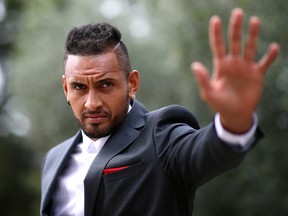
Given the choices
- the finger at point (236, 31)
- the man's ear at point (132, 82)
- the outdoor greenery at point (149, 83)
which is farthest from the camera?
the outdoor greenery at point (149, 83)

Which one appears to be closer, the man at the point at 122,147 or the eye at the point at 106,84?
the man at the point at 122,147

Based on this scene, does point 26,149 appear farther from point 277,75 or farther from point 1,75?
point 277,75

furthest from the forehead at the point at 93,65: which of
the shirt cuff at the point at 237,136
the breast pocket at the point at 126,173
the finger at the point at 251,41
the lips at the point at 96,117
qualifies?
the finger at the point at 251,41

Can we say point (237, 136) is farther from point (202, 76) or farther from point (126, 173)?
point (126, 173)

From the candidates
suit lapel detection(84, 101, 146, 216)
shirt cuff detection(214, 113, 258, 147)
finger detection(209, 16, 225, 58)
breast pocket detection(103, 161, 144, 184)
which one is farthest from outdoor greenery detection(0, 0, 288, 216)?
finger detection(209, 16, 225, 58)

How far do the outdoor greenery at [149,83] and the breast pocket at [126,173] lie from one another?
5.91 metres

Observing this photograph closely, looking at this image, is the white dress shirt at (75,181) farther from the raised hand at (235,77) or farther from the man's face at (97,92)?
the raised hand at (235,77)

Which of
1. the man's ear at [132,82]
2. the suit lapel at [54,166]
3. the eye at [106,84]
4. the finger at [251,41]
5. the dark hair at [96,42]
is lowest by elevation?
the suit lapel at [54,166]

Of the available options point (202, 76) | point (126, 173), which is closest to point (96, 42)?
point (126, 173)

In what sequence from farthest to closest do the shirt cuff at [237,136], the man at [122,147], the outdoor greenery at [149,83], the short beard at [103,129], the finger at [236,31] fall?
the outdoor greenery at [149,83], the short beard at [103,129], the man at [122,147], the shirt cuff at [237,136], the finger at [236,31]

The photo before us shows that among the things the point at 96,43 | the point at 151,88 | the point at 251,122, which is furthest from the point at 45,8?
the point at 251,122

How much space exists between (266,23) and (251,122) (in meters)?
6.62

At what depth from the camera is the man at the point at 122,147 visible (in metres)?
3.03

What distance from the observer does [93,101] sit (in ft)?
12.3
